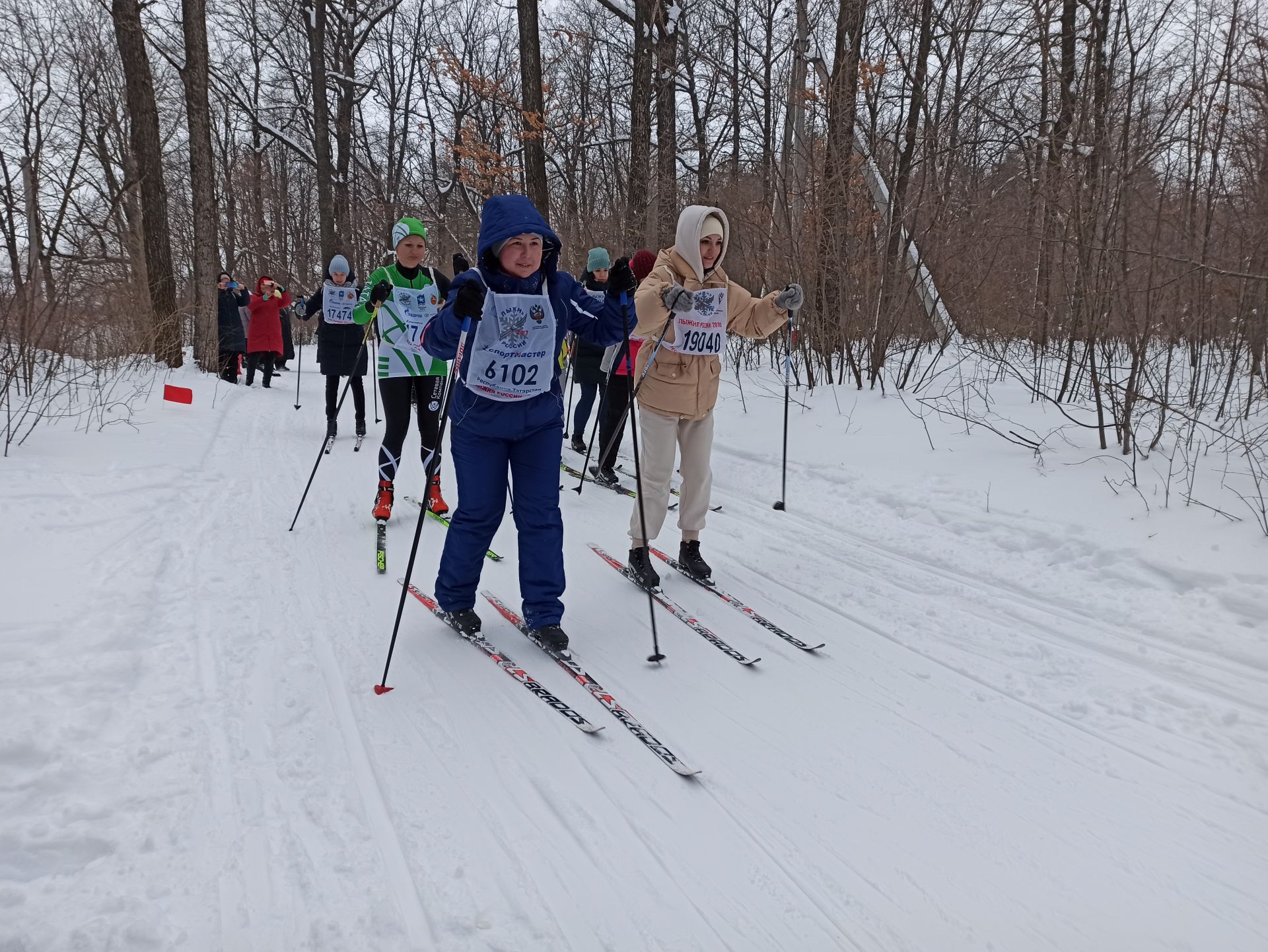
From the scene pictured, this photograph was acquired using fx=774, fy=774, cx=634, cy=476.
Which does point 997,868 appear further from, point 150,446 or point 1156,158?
point 150,446

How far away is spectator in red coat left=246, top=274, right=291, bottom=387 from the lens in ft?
42.6

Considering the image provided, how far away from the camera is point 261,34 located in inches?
942

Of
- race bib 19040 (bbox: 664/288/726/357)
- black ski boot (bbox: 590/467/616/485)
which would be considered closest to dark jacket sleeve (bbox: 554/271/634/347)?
race bib 19040 (bbox: 664/288/726/357)

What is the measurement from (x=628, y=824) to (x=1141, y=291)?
5358 mm

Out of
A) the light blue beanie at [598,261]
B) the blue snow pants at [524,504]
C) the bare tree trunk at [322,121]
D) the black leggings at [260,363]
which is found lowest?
the blue snow pants at [524,504]

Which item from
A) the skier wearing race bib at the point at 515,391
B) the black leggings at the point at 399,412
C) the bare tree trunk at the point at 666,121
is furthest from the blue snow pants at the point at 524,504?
the bare tree trunk at the point at 666,121

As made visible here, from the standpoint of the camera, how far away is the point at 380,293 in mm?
5449

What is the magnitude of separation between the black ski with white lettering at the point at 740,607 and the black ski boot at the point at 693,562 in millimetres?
20

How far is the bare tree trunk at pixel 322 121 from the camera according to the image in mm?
20016

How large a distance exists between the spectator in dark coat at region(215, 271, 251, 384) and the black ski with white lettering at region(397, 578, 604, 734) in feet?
39.0

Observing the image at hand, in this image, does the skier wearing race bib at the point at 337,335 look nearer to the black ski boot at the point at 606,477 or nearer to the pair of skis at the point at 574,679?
the black ski boot at the point at 606,477

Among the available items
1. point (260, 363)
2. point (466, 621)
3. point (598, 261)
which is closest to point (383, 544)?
point (466, 621)

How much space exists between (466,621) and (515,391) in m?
1.18

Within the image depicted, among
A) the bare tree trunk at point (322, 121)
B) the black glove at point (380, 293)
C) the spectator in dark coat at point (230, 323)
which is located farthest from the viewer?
the bare tree trunk at point (322, 121)
